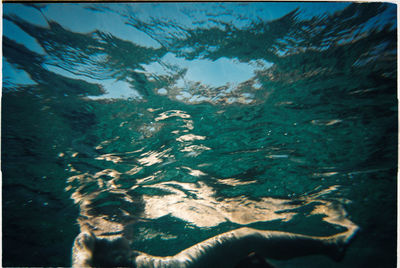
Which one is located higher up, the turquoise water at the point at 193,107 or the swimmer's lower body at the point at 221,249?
the turquoise water at the point at 193,107

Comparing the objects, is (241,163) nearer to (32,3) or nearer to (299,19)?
(299,19)

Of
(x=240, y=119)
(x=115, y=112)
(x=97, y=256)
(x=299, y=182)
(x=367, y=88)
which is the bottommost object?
(x=97, y=256)

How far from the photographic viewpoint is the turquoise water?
4332 mm

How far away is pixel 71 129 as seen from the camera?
267 inches

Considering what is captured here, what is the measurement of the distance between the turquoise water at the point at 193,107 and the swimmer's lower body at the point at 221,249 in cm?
183

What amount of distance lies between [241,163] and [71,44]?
7384 millimetres

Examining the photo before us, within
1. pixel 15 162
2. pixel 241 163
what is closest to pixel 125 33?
pixel 241 163

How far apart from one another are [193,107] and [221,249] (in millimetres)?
4223

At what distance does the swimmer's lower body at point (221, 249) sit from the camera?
14.5ft

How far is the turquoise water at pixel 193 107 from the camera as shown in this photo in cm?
433

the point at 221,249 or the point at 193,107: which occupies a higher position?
the point at 193,107

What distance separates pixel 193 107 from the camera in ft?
21.6

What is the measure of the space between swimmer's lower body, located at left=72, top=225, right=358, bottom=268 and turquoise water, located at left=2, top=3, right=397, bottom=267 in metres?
1.83

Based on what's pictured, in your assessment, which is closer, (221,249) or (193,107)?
(221,249)
